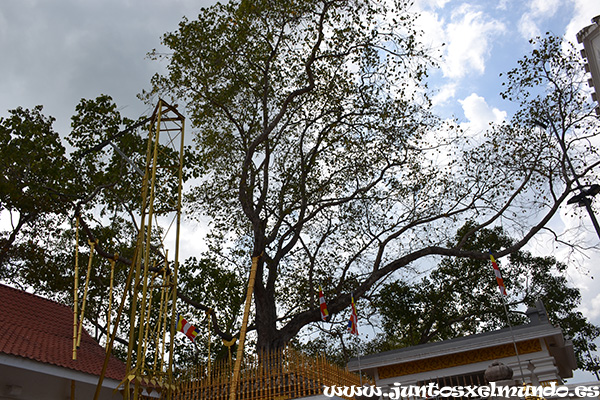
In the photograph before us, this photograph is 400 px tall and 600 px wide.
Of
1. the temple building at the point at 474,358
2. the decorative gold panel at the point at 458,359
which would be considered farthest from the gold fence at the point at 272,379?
the decorative gold panel at the point at 458,359

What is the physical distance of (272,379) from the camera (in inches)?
353

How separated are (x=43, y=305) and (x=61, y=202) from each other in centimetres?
407

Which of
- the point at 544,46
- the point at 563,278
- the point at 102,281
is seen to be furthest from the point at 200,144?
the point at 563,278

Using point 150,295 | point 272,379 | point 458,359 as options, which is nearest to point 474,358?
point 458,359

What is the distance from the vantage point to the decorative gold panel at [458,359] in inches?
406

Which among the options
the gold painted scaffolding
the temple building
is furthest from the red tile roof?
the temple building

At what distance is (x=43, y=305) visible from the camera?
10609mm

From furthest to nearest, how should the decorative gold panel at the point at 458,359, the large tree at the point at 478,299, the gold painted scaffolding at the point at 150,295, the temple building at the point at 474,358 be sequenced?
the large tree at the point at 478,299, the decorative gold panel at the point at 458,359, the temple building at the point at 474,358, the gold painted scaffolding at the point at 150,295

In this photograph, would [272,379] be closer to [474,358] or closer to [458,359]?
[458,359]

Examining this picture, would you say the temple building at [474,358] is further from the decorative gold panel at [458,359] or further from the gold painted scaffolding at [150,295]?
the gold painted scaffolding at [150,295]

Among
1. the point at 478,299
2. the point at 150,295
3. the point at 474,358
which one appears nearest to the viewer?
the point at 150,295

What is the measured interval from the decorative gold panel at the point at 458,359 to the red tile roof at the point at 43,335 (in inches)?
241

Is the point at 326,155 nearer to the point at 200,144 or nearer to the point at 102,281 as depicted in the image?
the point at 200,144

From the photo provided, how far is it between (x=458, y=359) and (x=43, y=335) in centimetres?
866
